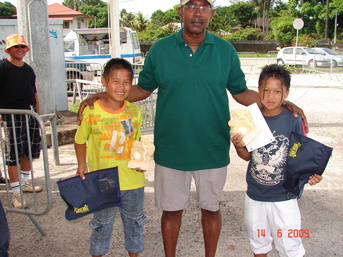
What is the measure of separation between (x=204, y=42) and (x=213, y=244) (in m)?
1.47

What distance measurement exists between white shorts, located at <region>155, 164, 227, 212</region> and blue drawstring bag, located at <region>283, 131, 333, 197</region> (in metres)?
0.48

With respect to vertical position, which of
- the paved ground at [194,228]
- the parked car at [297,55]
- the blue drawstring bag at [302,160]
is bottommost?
the paved ground at [194,228]

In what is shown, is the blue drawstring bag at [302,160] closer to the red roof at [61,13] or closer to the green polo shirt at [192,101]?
the green polo shirt at [192,101]

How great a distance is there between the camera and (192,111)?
8.23 feet

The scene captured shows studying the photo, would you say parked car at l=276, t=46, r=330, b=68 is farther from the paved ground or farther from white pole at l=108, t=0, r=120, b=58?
the paved ground

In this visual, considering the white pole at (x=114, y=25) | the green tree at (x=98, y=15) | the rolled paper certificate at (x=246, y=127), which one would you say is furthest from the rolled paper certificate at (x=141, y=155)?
the green tree at (x=98, y=15)

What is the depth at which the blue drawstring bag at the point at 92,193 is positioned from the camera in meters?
2.46

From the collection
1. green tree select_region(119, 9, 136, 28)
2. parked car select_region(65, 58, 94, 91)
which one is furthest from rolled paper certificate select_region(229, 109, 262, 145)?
green tree select_region(119, 9, 136, 28)

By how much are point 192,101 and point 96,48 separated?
1673 cm

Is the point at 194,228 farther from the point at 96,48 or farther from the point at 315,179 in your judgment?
the point at 96,48

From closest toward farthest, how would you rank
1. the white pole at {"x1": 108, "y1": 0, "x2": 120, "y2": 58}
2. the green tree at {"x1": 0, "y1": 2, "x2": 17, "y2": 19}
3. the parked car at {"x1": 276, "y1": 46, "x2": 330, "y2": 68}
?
1. the white pole at {"x1": 108, "y1": 0, "x2": 120, "y2": 58}
2. the parked car at {"x1": 276, "y1": 46, "x2": 330, "y2": 68}
3. the green tree at {"x1": 0, "y1": 2, "x2": 17, "y2": 19}

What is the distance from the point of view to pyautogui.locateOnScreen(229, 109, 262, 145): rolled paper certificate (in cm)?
234

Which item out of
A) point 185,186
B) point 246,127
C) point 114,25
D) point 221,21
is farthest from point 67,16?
point 246,127

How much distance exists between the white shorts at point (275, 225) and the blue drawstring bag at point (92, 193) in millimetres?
941
